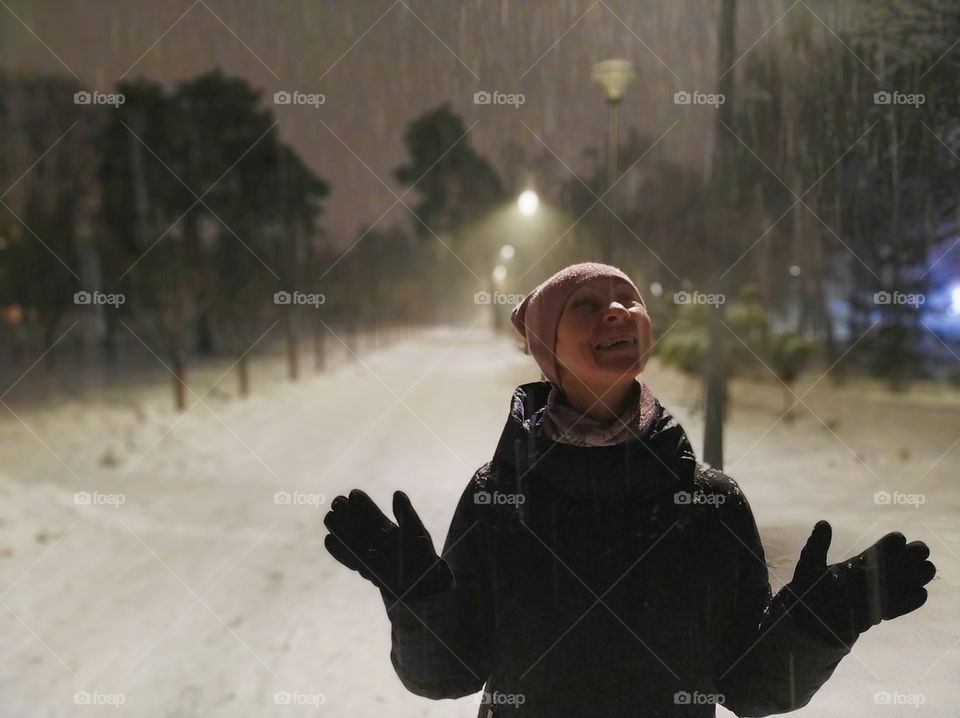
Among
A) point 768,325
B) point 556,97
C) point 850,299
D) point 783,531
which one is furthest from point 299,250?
point 783,531

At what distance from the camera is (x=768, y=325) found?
898 cm

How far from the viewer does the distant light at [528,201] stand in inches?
126

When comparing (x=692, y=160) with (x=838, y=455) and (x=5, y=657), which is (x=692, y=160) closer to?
(x=838, y=455)

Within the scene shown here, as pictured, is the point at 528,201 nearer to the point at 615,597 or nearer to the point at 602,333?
the point at 602,333

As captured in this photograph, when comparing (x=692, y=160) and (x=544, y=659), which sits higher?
(x=692, y=160)

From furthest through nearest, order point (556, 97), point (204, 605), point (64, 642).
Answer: point (204, 605)
point (64, 642)
point (556, 97)

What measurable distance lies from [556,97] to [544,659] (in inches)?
96.3

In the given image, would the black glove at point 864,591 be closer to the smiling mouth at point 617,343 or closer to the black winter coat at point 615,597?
the black winter coat at point 615,597

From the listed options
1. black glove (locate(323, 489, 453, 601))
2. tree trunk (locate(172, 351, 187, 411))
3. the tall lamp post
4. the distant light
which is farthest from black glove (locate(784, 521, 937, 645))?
tree trunk (locate(172, 351, 187, 411))

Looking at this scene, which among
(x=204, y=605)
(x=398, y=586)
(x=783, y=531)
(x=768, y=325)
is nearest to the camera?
(x=398, y=586)

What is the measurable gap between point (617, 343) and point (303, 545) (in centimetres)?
386

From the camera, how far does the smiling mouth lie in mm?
1274

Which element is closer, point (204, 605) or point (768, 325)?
point (204, 605)

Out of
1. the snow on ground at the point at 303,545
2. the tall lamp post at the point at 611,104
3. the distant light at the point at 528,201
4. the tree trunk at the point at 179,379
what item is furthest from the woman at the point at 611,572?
the tree trunk at the point at 179,379
